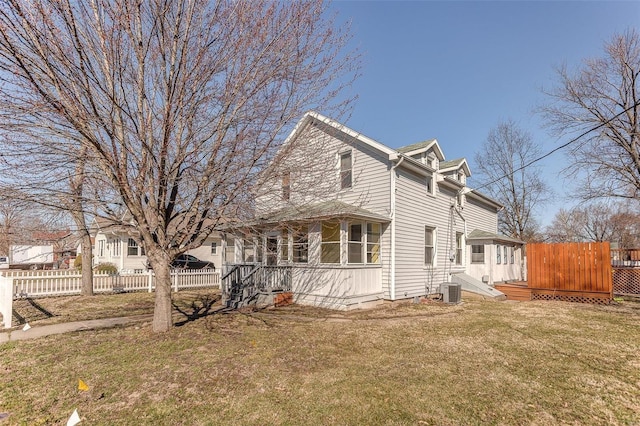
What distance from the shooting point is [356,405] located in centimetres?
409

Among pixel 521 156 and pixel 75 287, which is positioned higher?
pixel 521 156

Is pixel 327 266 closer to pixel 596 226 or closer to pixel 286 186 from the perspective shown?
pixel 286 186

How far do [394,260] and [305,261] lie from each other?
351 cm

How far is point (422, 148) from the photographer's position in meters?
14.6

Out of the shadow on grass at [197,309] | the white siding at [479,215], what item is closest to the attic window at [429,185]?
the white siding at [479,215]

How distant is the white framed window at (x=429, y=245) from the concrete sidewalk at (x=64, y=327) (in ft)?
35.9

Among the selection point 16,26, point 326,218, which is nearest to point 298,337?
point 326,218

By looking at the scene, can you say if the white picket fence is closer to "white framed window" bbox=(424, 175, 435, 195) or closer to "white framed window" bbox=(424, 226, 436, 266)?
"white framed window" bbox=(424, 226, 436, 266)

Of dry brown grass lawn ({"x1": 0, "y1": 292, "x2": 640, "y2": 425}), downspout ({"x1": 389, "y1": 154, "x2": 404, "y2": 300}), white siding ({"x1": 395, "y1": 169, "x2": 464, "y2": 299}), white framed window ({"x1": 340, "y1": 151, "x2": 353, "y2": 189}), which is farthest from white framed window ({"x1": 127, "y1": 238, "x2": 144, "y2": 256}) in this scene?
white siding ({"x1": 395, "y1": 169, "x2": 464, "y2": 299})

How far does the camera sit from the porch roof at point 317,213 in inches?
330

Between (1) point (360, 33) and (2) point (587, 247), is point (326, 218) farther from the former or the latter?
(2) point (587, 247)

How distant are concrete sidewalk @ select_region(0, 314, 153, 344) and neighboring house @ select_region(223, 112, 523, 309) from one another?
13.4 feet

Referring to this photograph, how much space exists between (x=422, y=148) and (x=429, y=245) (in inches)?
170

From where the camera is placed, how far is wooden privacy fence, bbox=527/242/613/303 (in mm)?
13086
